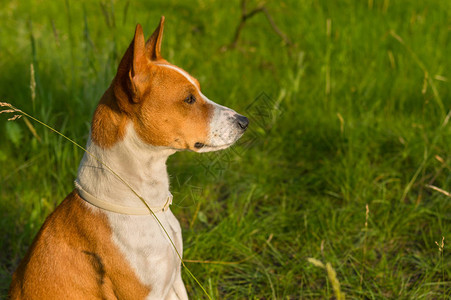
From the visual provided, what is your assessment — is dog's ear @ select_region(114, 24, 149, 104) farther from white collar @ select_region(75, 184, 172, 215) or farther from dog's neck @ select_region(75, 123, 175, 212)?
white collar @ select_region(75, 184, 172, 215)

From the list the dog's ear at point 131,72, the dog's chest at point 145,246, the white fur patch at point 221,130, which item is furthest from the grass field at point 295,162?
the dog's ear at point 131,72

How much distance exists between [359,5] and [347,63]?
1491 millimetres

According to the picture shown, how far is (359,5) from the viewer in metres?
5.87

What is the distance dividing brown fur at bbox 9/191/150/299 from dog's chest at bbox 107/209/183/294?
3 cm

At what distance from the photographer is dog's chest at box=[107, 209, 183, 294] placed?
2.12 meters

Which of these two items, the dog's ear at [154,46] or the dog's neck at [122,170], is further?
the dog's ear at [154,46]

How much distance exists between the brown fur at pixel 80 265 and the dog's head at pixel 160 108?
375 mm

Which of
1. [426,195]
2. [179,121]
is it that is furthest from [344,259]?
[179,121]

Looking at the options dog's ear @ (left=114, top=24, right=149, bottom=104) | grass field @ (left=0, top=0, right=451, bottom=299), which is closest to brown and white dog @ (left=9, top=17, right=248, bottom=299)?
dog's ear @ (left=114, top=24, right=149, bottom=104)

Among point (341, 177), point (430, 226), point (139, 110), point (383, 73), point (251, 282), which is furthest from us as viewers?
point (383, 73)

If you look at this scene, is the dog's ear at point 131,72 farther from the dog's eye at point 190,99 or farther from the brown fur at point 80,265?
the brown fur at point 80,265

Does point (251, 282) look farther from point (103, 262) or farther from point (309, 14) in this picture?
point (309, 14)

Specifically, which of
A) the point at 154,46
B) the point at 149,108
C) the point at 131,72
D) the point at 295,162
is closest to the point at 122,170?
the point at 149,108

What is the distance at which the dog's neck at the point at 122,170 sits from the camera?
2.13 m
